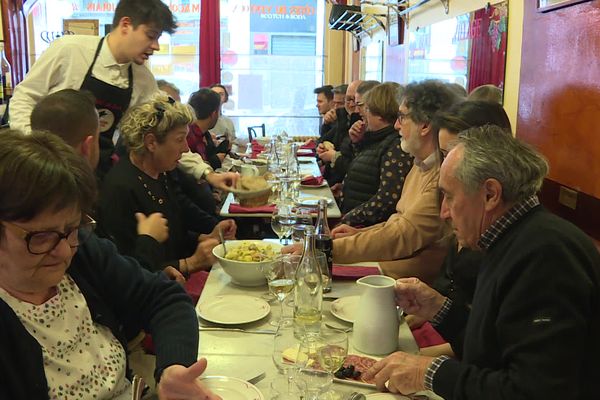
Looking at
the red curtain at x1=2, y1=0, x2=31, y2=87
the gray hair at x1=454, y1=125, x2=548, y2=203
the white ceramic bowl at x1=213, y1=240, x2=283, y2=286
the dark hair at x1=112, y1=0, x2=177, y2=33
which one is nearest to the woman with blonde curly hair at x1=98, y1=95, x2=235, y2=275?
the white ceramic bowl at x1=213, y1=240, x2=283, y2=286

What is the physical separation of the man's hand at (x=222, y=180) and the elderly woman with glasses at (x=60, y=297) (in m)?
1.89

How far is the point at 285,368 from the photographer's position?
1.38 metres

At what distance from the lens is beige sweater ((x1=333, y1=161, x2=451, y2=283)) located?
2.48m

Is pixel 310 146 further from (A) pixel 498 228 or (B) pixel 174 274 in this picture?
(A) pixel 498 228

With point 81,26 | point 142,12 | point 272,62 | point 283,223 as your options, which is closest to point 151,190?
point 283,223

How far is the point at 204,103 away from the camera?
220 inches

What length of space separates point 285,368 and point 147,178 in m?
1.58

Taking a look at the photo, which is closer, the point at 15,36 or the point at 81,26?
the point at 15,36

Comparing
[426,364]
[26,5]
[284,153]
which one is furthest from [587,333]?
[26,5]

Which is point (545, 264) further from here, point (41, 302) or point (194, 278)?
point (194, 278)

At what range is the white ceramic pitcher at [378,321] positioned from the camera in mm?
1560

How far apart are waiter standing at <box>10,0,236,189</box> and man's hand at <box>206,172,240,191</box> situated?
1.98ft

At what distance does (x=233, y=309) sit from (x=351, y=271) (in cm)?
58

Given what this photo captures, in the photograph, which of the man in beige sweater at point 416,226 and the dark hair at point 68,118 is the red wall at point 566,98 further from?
the dark hair at point 68,118
